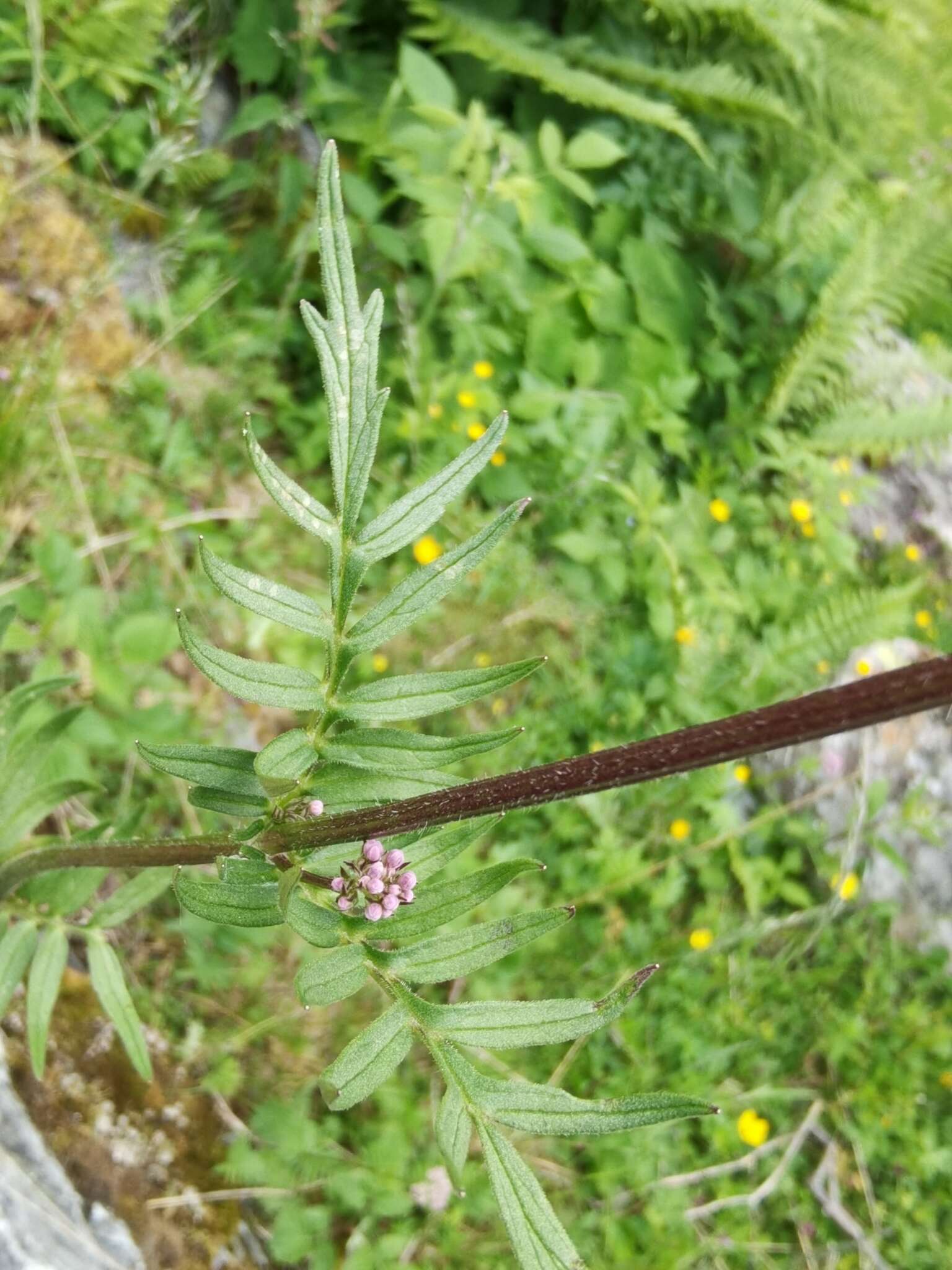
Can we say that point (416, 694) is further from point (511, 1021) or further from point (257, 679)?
point (511, 1021)

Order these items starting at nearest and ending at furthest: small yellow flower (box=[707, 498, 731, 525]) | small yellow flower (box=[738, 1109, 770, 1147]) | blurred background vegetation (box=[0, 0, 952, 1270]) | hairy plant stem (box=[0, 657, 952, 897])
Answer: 1. hairy plant stem (box=[0, 657, 952, 897])
2. blurred background vegetation (box=[0, 0, 952, 1270])
3. small yellow flower (box=[738, 1109, 770, 1147])
4. small yellow flower (box=[707, 498, 731, 525])

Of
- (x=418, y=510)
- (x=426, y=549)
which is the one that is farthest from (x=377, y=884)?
(x=426, y=549)

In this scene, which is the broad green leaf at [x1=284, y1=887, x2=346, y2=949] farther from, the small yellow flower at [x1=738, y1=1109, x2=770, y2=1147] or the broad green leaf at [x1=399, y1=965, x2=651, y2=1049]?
the small yellow flower at [x1=738, y1=1109, x2=770, y2=1147]

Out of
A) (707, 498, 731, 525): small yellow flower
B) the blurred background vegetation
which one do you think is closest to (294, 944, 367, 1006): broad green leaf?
the blurred background vegetation

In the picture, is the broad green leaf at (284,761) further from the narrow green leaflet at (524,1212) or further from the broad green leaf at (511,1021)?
the narrow green leaflet at (524,1212)

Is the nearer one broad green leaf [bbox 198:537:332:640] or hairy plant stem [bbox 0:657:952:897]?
hairy plant stem [bbox 0:657:952:897]

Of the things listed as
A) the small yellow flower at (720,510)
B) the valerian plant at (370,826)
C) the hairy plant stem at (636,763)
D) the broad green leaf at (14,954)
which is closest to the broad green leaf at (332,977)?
the valerian plant at (370,826)
